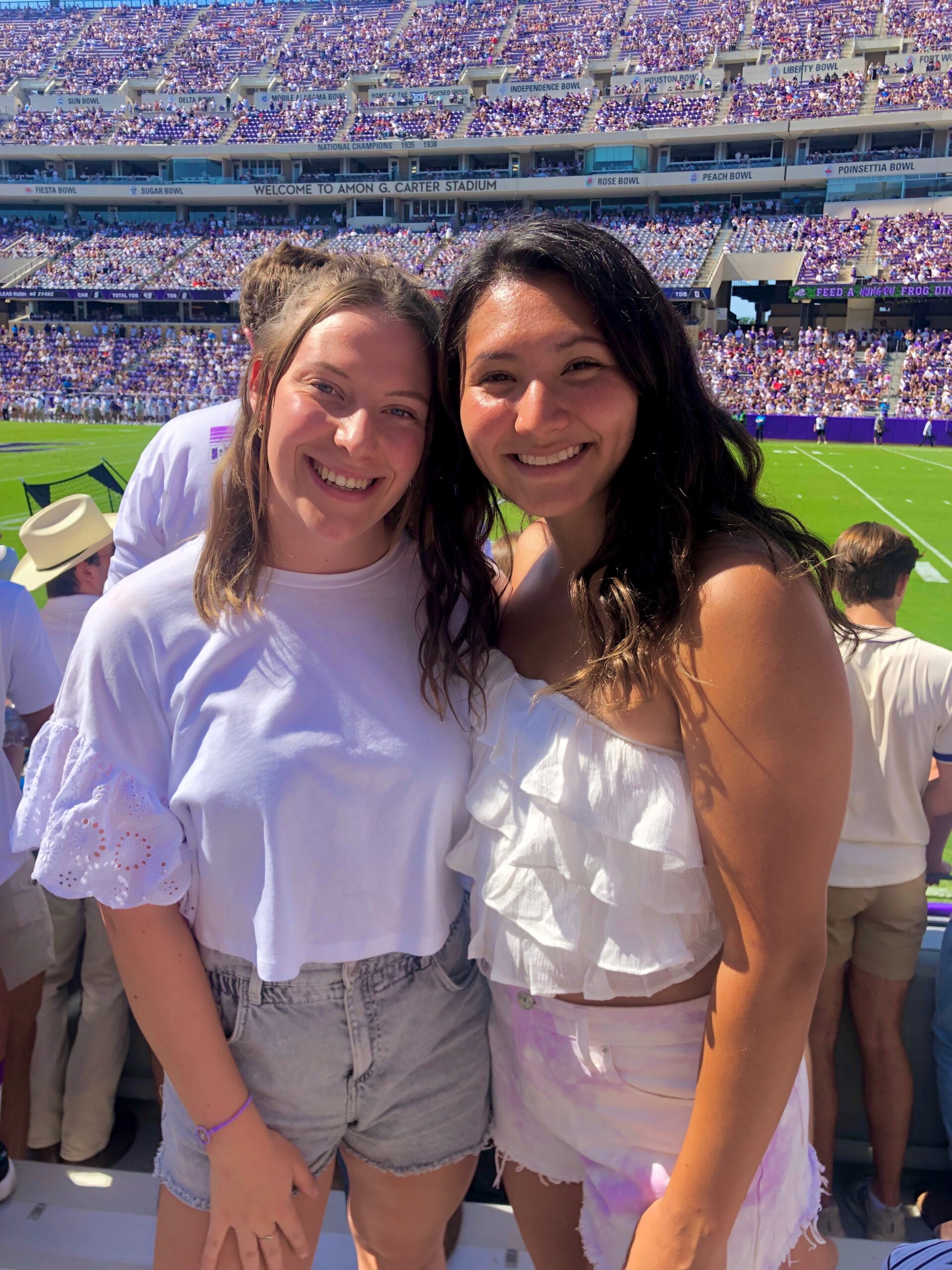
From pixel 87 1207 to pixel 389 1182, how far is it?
0.99 meters

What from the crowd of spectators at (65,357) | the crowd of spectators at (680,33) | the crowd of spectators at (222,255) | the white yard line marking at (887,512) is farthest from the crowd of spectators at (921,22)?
the crowd of spectators at (65,357)


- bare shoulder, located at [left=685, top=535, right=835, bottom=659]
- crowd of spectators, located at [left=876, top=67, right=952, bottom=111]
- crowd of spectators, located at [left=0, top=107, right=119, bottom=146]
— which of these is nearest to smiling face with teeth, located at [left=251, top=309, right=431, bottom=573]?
bare shoulder, located at [left=685, top=535, right=835, bottom=659]

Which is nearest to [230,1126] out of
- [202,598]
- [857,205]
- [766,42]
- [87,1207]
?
[202,598]

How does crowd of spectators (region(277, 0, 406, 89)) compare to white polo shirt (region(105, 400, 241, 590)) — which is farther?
crowd of spectators (region(277, 0, 406, 89))

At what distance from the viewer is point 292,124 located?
164 ft

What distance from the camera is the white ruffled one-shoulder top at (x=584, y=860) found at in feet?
4.33

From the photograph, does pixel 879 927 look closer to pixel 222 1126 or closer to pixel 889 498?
pixel 222 1126

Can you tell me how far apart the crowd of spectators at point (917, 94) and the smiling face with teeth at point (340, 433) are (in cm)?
5000

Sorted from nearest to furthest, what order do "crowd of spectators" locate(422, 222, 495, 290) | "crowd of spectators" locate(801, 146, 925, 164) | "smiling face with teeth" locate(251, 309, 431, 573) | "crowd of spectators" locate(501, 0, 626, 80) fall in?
"smiling face with teeth" locate(251, 309, 431, 573) → "crowd of spectators" locate(422, 222, 495, 290) → "crowd of spectators" locate(801, 146, 925, 164) → "crowd of spectators" locate(501, 0, 626, 80)

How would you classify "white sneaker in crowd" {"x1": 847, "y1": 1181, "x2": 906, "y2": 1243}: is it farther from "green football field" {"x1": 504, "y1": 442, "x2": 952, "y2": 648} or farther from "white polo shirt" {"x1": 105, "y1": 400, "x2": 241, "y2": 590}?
"green football field" {"x1": 504, "y1": 442, "x2": 952, "y2": 648}

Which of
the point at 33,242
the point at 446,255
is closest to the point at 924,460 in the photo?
the point at 446,255

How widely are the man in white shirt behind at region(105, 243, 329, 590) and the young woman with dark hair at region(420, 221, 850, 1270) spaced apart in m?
1.45

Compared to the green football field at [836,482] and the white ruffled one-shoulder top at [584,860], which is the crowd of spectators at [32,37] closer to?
the green football field at [836,482]

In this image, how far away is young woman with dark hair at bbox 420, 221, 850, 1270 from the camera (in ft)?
4.05
